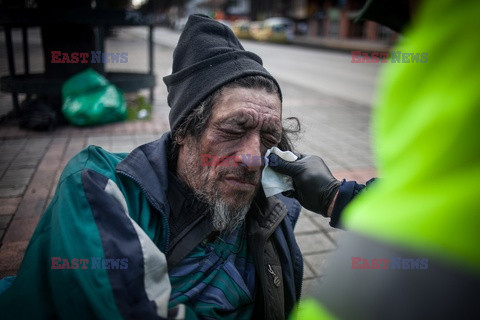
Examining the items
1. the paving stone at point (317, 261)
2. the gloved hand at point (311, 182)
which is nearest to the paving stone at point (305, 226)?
the paving stone at point (317, 261)

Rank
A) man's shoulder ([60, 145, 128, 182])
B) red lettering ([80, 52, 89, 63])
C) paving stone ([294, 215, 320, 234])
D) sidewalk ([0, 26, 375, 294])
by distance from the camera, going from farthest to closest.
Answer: red lettering ([80, 52, 89, 63]), paving stone ([294, 215, 320, 234]), sidewalk ([0, 26, 375, 294]), man's shoulder ([60, 145, 128, 182])

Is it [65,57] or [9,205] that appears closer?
[9,205]

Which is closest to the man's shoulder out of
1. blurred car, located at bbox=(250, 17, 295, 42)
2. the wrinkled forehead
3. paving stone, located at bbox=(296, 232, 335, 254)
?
the wrinkled forehead

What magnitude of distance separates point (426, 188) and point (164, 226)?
3.67 ft

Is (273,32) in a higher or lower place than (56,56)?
higher

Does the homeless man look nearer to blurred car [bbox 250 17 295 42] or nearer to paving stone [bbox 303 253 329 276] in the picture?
paving stone [bbox 303 253 329 276]

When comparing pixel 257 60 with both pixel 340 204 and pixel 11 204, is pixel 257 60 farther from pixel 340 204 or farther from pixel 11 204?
pixel 11 204

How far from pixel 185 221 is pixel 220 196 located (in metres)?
0.19

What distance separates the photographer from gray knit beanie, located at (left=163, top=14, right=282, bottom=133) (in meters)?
1.60

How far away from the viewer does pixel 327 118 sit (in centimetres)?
701

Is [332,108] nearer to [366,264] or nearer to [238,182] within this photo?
[238,182]

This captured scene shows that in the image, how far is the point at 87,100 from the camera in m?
5.27

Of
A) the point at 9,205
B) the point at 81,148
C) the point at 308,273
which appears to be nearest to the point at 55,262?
the point at 308,273

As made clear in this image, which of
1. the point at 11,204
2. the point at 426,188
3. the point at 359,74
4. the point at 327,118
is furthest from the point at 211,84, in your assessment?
the point at 359,74
